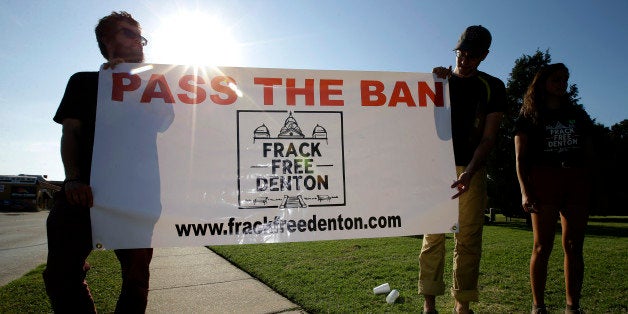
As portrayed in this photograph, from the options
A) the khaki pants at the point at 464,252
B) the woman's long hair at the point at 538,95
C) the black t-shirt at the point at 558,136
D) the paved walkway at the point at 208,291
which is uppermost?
the woman's long hair at the point at 538,95

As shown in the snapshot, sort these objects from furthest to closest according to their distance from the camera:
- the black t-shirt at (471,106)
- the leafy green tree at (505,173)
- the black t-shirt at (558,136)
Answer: the leafy green tree at (505,173), the black t-shirt at (558,136), the black t-shirt at (471,106)

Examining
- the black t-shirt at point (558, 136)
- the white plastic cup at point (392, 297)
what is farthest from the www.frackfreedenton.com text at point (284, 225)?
the black t-shirt at point (558, 136)

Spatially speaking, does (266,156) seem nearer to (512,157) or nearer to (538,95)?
(538,95)

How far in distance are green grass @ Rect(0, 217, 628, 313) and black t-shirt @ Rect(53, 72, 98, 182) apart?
1620mm

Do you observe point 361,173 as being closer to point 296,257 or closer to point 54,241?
point 54,241

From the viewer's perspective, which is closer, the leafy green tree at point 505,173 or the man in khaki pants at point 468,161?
the man in khaki pants at point 468,161

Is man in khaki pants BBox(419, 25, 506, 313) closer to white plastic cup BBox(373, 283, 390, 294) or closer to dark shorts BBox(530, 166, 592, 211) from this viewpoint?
dark shorts BBox(530, 166, 592, 211)

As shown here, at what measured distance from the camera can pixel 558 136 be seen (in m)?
2.87

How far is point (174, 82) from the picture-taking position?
2.52 m

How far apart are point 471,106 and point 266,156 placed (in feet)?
5.31

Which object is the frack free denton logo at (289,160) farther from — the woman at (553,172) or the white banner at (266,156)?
the woman at (553,172)

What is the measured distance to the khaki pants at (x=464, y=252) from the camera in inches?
98.8

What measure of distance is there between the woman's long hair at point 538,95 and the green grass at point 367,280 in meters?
1.60

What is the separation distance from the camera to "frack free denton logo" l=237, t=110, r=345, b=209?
2.49 meters
